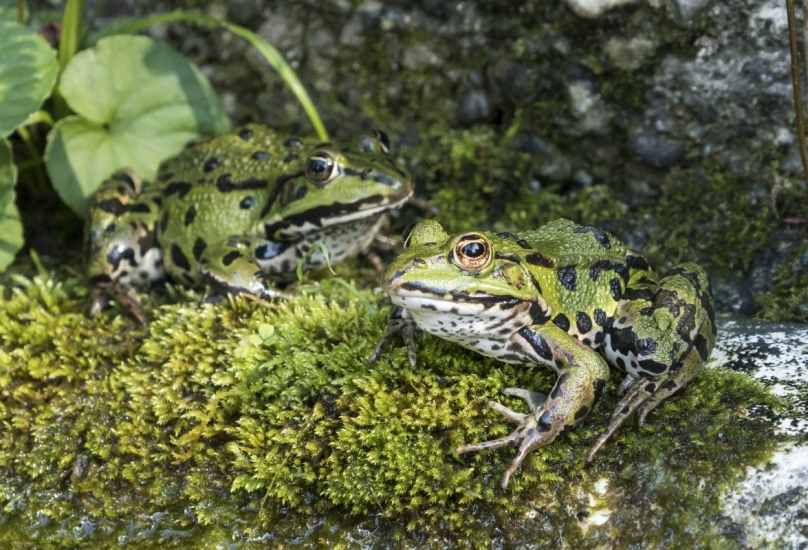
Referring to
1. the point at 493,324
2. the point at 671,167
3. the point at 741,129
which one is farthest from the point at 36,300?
the point at 741,129

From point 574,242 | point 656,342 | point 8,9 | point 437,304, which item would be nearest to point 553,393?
point 656,342

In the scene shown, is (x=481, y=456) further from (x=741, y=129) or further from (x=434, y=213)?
(x=741, y=129)

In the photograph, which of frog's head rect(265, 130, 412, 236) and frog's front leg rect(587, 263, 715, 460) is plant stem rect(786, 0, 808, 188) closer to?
frog's front leg rect(587, 263, 715, 460)

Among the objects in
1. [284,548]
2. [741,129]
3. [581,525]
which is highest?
[741,129]

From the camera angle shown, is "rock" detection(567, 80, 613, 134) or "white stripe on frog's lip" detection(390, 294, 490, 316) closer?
"white stripe on frog's lip" detection(390, 294, 490, 316)

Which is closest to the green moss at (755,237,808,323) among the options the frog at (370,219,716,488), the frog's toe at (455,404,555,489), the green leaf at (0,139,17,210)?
the frog at (370,219,716,488)

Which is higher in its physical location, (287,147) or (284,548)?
(287,147)

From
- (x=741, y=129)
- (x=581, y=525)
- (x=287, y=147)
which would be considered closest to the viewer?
(x=581, y=525)

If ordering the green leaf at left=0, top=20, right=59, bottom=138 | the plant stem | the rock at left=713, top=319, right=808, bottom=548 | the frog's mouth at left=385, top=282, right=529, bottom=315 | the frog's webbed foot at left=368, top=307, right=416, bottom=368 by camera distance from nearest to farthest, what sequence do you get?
the rock at left=713, top=319, right=808, bottom=548 < the frog's mouth at left=385, top=282, right=529, bottom=315 < the plant stem < the frog's webbed foot at left=368, top=307, right=416, bottom=368 < the green leaf at left=0, top=20, right=59, bottom=138
